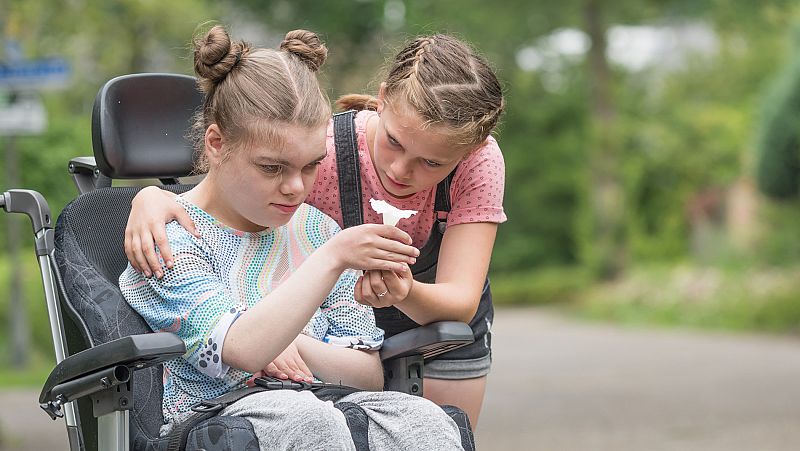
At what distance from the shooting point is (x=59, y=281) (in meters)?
2.69

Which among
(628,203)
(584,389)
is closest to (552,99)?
(628,203)

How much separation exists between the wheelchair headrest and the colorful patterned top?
0.30 m

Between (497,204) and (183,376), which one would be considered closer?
(183,376)

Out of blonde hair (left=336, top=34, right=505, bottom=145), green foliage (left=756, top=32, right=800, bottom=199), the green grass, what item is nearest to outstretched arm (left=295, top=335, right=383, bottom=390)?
blonde hair (left=336, top=34, right=505, bottom=145)

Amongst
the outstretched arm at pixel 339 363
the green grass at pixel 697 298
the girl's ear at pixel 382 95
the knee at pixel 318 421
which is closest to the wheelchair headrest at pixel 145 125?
the girl's ear at pixel 382 95

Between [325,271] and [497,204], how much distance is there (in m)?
0.67

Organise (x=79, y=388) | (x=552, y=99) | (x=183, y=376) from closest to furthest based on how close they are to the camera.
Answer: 1. (x=79, y=388)
2. (x=183, y=376)
3. (x=552, y=99)

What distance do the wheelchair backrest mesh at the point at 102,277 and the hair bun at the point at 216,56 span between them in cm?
48

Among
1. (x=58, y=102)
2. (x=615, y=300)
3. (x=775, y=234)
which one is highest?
(x=58, y=102)

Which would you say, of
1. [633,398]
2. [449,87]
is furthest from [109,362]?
[633,398]

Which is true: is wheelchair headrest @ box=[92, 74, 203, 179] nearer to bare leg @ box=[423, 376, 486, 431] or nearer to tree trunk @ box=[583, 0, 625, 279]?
bare leg @ box=[423, 376, 486, 431]

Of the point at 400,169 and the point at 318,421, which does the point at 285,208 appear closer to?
the point at 400,169

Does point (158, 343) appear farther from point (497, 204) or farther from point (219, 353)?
point (497, 204)

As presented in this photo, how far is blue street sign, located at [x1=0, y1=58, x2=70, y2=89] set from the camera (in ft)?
24.3
